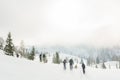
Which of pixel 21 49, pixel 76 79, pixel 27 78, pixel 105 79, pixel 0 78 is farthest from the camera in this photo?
pixel 21 49

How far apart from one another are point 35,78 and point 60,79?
3.75 m

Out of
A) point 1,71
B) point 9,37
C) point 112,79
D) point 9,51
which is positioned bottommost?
point 112,79

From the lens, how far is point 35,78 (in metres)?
27.1

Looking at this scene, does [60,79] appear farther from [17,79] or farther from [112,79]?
[112,79]

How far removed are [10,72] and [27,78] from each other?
8.96 feet

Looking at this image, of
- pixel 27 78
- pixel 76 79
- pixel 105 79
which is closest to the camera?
pixel 27 78

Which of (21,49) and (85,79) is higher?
(21,49)

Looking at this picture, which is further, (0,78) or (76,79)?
(76,79)

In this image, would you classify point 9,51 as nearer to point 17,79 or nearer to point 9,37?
point 9,37

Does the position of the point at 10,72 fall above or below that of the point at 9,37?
below

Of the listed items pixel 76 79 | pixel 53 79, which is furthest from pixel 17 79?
pixel 76 79

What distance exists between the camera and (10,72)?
27.5 m

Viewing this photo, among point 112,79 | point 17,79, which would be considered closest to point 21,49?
point 112,79

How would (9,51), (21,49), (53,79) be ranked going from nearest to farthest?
(53,79), (9,51), (21,49)
